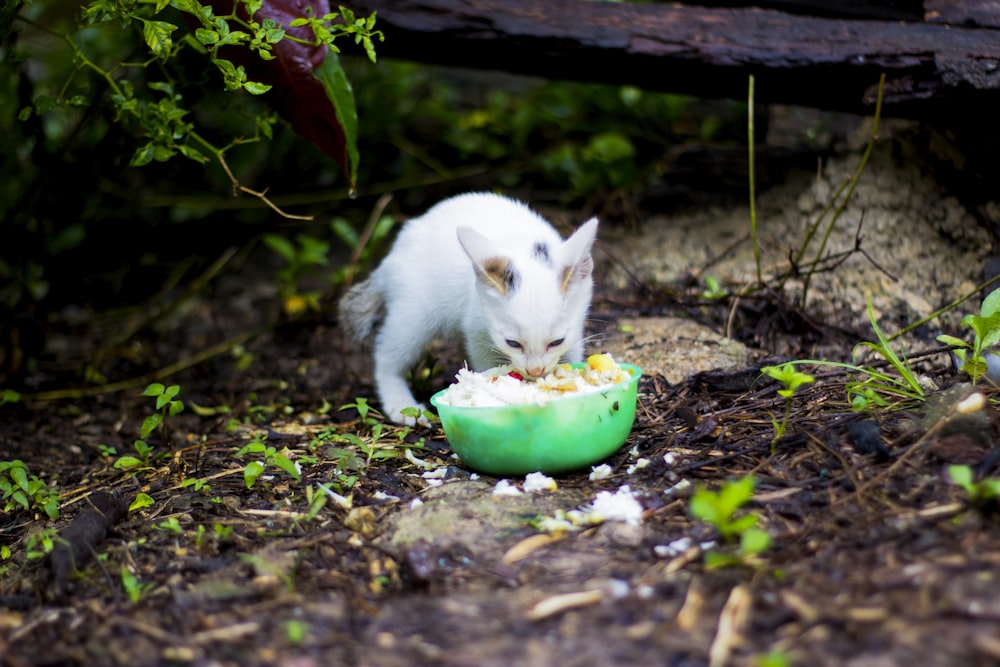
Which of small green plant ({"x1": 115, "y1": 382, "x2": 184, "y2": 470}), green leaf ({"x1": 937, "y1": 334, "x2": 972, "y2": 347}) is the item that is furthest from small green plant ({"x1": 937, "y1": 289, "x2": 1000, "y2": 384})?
small green plant ({"x1": 115, "y1": 382, "x2": 184, "y2": 470})

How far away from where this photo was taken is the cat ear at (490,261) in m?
3.01

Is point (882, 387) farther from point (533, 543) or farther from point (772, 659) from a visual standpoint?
point (772, 659)

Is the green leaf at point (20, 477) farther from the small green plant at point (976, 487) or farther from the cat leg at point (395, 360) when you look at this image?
the small green plant at point (976, 487)

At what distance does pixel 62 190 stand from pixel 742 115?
370cm

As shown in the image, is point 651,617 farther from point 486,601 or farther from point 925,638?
point 925,638

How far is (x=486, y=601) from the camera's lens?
1.98m

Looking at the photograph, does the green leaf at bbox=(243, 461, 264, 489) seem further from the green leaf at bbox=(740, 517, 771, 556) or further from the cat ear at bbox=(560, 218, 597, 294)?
the green leaf at bbox=(740, 517, 771, 556)

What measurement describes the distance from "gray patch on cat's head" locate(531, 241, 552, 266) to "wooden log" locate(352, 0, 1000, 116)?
1226 millimetres

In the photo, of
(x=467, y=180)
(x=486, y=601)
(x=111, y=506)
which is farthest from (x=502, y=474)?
(x=467, y=180)

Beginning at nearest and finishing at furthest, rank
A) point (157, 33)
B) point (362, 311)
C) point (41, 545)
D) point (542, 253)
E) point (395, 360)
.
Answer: point (41, 545) < point (157, 33) < point (542, 253) < point (395, 360) < point (362, 311)

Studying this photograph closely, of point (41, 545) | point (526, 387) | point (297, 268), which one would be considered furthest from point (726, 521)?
point (297, 268)

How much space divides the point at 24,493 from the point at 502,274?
183 cm

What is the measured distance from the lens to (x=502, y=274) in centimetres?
303

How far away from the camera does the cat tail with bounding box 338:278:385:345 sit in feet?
13.1
